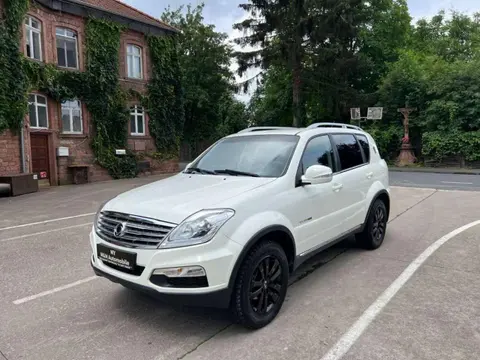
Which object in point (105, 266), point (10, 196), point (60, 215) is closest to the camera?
point (105, 266)

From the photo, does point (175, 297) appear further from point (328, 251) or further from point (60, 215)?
point (60, 215)

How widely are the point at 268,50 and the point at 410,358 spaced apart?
24.4 metres

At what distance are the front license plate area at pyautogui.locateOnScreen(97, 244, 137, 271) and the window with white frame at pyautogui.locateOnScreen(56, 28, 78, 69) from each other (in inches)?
626

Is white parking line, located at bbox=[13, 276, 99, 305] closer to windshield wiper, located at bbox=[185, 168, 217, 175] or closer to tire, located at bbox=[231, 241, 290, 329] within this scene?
windshield wiper, located at bbox=[185, 168, 217, 175]

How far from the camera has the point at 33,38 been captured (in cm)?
1548

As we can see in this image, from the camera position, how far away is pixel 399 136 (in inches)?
989

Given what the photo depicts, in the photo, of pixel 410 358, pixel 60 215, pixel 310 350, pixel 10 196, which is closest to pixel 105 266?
pixel 310 350

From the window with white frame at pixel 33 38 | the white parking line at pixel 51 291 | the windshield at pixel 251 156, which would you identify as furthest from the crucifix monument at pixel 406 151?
the white parking line at pixel 51 291

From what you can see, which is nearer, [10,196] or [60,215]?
[60,215]

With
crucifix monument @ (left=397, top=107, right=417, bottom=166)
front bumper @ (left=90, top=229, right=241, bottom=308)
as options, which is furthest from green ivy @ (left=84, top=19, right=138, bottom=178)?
crucifix monument @ (left=397, top=107, right=417, bottom=166)

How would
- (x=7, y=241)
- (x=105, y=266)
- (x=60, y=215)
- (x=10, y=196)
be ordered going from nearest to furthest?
(x=105, y=266), (x=7, y=241), (x=60, y=215), (x=10, y=196)

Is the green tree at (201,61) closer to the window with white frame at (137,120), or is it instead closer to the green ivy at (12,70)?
the window with white frame at (137,120)

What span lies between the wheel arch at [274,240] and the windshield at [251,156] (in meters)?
0.61

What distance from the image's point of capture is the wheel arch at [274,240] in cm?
297
